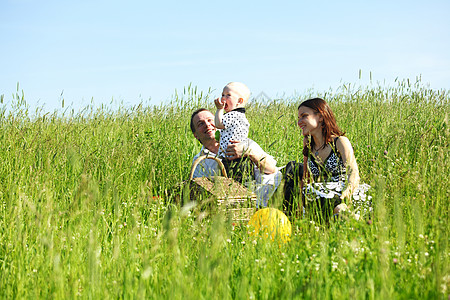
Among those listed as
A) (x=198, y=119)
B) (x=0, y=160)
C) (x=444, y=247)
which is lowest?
(x=444, y=247)

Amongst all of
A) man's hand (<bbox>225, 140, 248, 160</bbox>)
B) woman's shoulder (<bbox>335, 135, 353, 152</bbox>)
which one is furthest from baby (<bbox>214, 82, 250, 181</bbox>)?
woman's shoulder (<bbox>335, 135, 353, 152</bbox>)

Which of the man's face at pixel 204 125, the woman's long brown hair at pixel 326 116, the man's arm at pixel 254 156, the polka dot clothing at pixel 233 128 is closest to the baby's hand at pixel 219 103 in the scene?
the polka dot clothing at pixel 233 128

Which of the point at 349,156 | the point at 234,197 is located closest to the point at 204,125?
the point at 234,197

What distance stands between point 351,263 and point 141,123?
499cm

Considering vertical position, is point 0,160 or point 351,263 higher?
point 0,160

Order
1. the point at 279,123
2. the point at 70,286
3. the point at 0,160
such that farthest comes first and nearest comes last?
the point at 279,123 → the point at 0,160 → the point at 70,286

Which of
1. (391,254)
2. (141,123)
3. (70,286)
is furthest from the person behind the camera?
(141,123)

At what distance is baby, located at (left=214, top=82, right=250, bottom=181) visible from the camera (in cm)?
446

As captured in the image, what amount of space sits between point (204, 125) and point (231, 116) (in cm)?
45

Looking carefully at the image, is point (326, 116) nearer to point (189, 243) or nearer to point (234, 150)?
point (234, 150)

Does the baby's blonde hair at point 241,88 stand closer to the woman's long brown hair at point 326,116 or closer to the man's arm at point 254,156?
the man's arm at point 254,156

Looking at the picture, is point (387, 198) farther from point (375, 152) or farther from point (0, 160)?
point (0, 160)

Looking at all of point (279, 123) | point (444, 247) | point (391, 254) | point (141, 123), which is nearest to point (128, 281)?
point (391, 254)

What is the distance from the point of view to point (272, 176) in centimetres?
433
